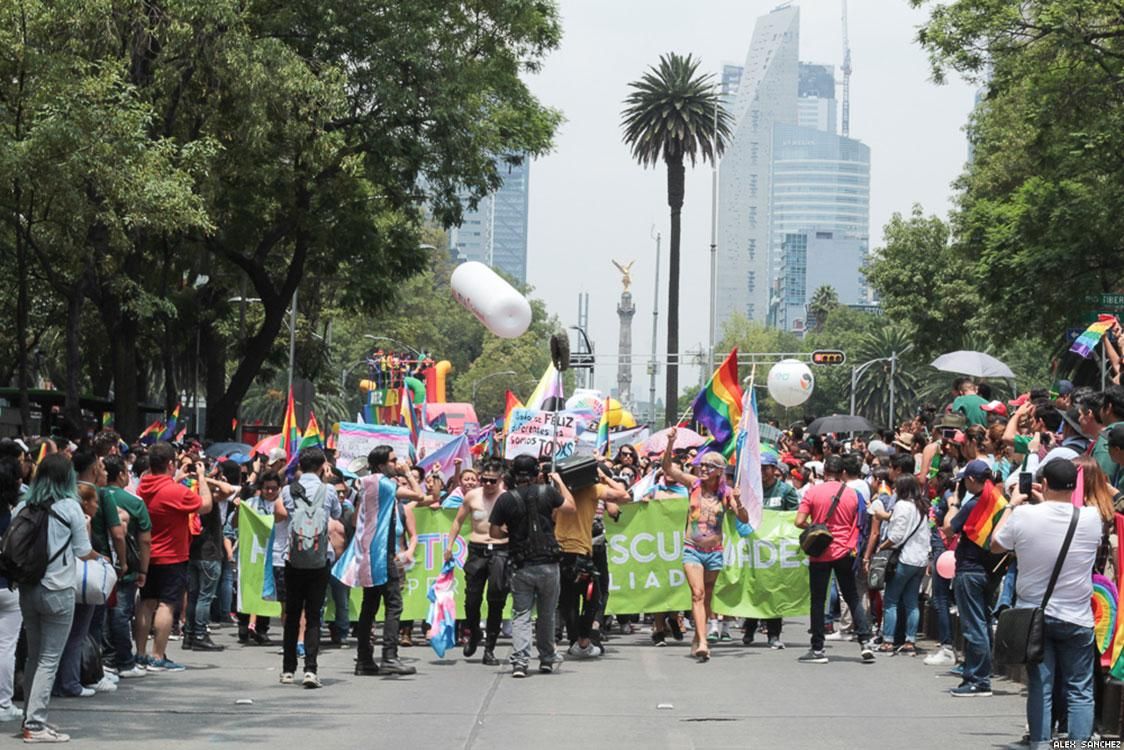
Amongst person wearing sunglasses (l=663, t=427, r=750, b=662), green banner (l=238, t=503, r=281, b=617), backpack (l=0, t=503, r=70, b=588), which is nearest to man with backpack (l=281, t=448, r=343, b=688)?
backpack (l=0, t=503, r=70, b=588)

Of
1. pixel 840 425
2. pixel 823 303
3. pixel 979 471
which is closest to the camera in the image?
pixel 979 471

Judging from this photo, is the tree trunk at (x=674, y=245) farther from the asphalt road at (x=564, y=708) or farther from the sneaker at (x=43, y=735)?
the sneaker at (x=43, y=735)

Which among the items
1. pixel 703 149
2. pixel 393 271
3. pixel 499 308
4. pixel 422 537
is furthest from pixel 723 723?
pixel 703 149

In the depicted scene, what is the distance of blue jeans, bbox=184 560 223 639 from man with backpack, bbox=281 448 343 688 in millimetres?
2730

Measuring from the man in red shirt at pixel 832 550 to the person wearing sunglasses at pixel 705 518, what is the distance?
0.82 meters

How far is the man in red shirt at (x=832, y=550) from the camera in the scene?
1488 centimetres

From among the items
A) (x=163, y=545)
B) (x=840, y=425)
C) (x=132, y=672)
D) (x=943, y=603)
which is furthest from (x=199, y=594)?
(x=840, y=425)

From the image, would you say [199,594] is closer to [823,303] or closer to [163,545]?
[163,545]

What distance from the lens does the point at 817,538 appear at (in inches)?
580

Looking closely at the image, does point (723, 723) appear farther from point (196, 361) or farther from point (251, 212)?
point (196, 361)

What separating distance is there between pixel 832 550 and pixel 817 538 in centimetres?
27

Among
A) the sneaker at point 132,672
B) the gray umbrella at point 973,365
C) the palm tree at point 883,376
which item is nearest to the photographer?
the sneaker at point 132,672

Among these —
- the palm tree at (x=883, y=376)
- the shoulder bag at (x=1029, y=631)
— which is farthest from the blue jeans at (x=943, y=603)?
the palm tree at (x=883, y=376)

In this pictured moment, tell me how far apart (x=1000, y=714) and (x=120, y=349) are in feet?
64.1
